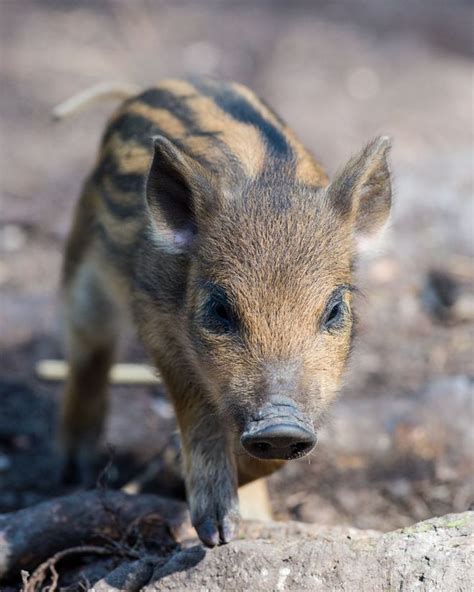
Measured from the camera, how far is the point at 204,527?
10.7 ft

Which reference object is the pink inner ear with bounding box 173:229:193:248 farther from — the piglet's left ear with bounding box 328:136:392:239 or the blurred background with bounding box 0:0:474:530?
the blurred background with bounding box 0:0:474:530

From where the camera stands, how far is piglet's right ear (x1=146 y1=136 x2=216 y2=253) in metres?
3.54

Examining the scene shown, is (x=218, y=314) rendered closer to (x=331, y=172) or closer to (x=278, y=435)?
(x=278, y=435)

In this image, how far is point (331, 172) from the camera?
800 centimetres

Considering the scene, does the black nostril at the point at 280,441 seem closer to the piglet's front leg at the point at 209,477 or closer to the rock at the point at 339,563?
the rock at the point at 339,563

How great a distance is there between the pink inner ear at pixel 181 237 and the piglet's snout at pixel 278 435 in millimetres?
956

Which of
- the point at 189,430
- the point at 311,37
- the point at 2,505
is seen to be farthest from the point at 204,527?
the point at 311,37

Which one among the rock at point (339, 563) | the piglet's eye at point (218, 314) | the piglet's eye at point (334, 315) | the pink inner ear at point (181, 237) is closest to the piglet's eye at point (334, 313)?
the piglet's eye at point (334, 315)

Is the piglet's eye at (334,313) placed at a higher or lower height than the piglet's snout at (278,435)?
higher

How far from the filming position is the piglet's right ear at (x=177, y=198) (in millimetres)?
3541

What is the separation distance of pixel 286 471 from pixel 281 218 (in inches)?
75.8

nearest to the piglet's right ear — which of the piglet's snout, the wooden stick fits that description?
the piglet's snout

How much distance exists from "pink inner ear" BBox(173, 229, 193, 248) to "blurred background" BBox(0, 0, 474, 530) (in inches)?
30.3

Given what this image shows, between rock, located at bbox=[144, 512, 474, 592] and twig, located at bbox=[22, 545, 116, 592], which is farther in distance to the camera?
twig, located at bbox=[22, 545, 116, 592]
